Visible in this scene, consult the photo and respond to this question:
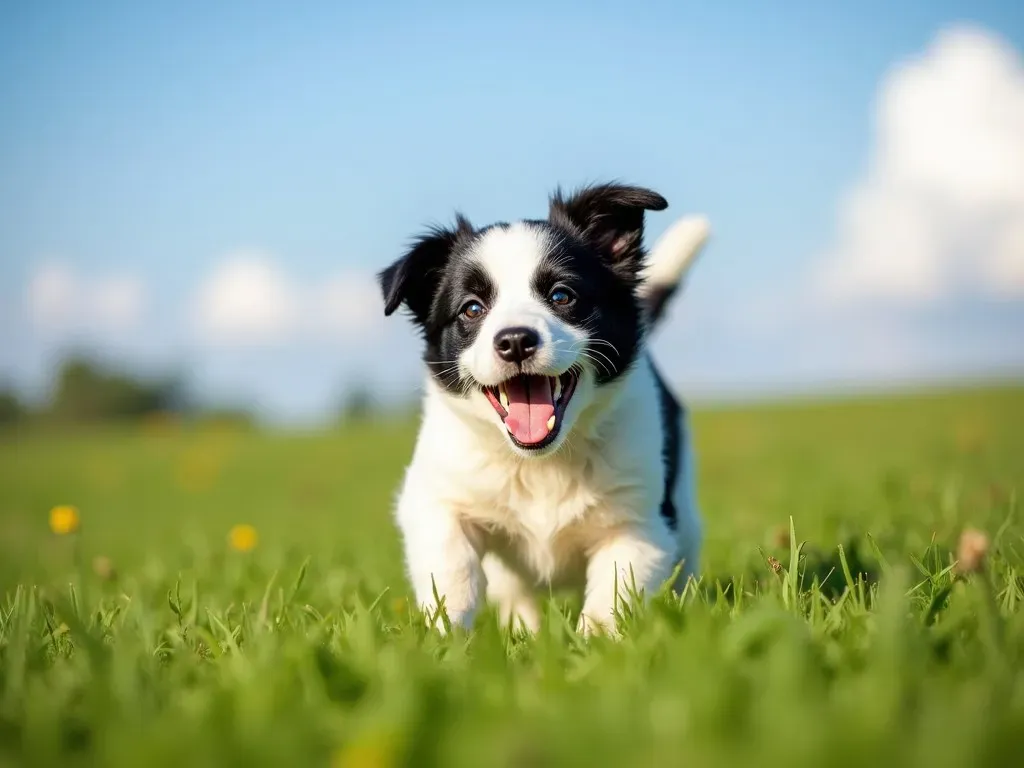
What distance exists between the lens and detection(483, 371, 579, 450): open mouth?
2967mm

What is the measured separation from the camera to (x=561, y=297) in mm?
3205

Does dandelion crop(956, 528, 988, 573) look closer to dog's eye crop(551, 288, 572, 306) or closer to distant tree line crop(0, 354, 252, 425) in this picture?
dog's eye crop(551, 288, 572, 306)

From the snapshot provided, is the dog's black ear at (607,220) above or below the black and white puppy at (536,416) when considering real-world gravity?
above

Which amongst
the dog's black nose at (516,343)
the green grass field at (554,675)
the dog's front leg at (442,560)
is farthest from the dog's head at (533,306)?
the green grass field at (554,675)

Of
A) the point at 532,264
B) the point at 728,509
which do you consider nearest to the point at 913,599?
the point at 532,264

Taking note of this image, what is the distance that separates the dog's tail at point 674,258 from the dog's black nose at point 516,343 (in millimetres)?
1916

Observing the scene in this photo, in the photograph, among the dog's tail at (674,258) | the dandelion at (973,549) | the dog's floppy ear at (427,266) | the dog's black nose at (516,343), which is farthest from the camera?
the dog's tail at (674,258)

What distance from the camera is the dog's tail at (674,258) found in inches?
→ 185

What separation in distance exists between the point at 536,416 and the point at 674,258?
6.71ft

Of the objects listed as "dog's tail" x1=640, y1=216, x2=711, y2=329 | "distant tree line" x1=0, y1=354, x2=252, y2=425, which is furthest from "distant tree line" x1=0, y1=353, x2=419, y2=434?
"dog's tail" x1=640, y1=216, x2=711, y2=329

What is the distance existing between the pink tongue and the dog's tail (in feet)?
5.71

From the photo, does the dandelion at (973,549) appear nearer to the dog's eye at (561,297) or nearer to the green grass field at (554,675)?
the green grass field at (554,675)

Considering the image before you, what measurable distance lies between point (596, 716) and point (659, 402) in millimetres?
2332

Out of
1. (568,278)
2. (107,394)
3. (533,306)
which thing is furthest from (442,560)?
(107,394)
